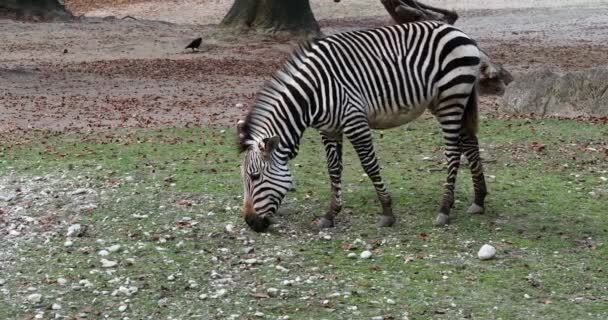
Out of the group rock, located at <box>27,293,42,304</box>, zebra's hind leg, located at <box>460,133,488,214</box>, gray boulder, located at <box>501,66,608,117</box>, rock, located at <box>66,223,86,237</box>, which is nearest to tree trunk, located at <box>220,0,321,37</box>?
gray boulder, located at <box>501,66,608,117</box>

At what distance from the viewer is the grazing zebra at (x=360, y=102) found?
7.55 meters

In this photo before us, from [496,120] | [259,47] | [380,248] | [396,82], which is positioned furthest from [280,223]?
[259,47]

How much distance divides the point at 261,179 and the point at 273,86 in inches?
32.5

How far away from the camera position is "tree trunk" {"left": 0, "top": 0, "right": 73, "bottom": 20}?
28125 millimetres

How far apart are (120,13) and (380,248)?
3297 centimetres

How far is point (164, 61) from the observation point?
20.9 m

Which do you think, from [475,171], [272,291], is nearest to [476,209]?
[475,171]

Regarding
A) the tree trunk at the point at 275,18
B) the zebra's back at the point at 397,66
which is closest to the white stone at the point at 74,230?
the zebra's back at the point at 397,66

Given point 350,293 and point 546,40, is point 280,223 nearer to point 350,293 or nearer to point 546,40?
point 350,293

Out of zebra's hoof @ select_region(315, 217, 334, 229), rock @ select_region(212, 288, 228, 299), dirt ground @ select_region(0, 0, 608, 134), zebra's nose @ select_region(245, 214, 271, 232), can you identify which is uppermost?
zebra's nose @ select_region(245, 214, 271, 232)

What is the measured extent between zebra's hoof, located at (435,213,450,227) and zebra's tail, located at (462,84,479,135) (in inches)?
33.3

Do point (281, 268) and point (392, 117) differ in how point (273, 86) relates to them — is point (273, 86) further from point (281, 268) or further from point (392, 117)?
point (281, 268)

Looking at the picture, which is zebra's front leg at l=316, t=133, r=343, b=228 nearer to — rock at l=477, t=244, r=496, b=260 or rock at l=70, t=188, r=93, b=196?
rock at l=477, t=244, r=496, b=260

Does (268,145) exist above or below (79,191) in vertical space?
above
